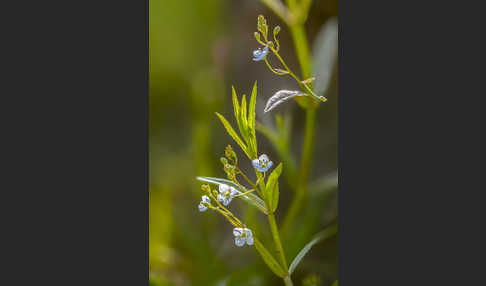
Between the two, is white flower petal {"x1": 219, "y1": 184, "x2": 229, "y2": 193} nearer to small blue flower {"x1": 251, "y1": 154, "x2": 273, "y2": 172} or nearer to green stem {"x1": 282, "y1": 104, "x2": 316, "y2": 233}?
small blue flower {"x1": 251, "y1": 154, "x2": 273, "y2": 172}

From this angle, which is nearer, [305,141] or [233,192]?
[233,192]

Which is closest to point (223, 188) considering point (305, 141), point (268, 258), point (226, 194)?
point (226, 194)

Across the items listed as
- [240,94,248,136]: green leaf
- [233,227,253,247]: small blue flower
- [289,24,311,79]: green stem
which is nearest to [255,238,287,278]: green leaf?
[233,227,253,247]: small blue flower

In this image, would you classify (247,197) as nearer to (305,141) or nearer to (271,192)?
(271,192)

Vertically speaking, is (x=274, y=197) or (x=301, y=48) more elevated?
(x=301, y=48)

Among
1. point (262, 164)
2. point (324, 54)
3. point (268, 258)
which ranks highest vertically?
point (324, 54)

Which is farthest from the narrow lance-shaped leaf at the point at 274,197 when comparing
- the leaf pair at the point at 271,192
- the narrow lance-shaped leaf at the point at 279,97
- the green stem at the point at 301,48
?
the green stem at the point at 301,48

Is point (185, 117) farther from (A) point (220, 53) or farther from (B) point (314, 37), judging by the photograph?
(B) point (314, 37)
